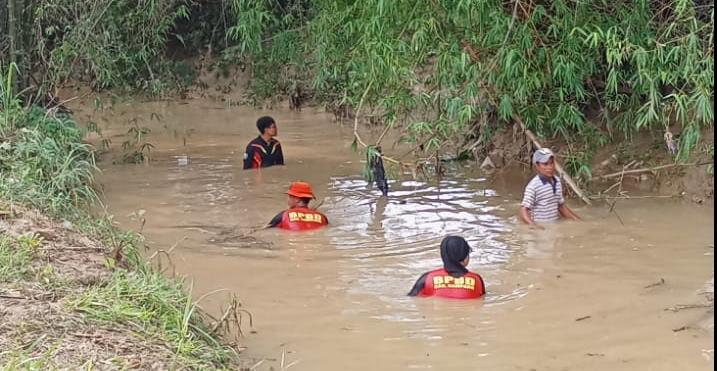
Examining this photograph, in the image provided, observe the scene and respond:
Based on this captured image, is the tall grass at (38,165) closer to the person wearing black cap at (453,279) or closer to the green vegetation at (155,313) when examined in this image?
the green vegetation at (155,313)

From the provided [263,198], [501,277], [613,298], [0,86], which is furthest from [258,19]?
[613,298]

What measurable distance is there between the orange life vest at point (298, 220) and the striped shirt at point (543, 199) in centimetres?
194

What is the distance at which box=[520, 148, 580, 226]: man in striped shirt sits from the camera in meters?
8.69

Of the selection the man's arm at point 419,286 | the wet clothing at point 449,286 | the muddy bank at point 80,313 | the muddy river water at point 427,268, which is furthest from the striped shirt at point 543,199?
the muddy bank at point 80,313

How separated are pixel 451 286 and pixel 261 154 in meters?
6.15

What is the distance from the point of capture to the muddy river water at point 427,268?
5.41 metres

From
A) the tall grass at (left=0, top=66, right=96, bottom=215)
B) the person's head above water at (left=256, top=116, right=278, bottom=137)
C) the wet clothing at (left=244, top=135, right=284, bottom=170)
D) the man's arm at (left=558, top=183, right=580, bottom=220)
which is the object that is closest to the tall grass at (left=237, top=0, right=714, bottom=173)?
the man's arm at (left=558, top=183, right=580, bottom=220)

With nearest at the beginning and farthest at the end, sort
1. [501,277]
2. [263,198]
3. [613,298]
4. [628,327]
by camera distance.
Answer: [628,327] → [613,298] → [501,277] → [263,198]

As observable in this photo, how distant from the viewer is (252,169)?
478 inches

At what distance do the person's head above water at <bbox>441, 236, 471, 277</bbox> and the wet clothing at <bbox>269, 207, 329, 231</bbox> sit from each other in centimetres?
244

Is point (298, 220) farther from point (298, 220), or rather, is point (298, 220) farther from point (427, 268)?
point (427, 268)

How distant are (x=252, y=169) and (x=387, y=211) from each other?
299cm

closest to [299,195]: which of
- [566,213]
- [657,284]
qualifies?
[566,213]

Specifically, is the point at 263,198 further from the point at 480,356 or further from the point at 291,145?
the point at 480,356
